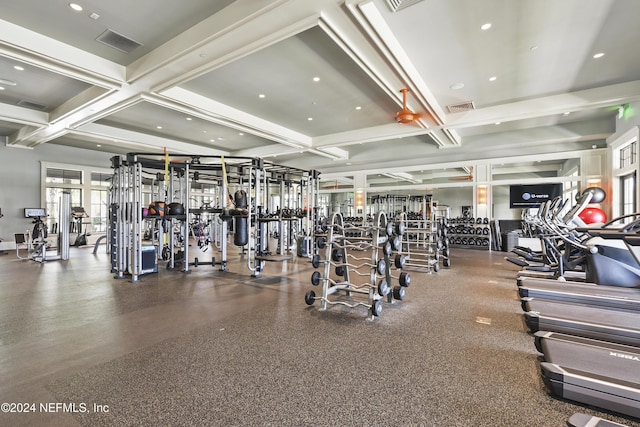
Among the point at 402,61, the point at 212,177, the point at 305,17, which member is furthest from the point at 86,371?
the point at 212,177

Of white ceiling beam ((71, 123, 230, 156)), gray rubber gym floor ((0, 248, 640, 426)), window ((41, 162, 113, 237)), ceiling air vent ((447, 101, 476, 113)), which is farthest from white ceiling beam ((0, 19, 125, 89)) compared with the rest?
ceiling air vent ((447, 101, 476, 113))

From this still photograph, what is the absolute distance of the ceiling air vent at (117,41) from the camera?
173 inches

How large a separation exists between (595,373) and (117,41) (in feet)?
22.0

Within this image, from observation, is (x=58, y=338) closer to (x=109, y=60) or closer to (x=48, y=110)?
(x=109, y=60)

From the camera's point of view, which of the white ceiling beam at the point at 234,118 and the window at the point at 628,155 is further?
the window at the point at 628,155

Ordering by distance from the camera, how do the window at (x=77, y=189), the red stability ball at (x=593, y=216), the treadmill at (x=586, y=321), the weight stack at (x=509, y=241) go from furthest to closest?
1. the window at (x=77, y=189)
2. the weight stack at (x=509, y=241)
3. the red stability ball at (x=593, y=216)
4. the treadmill at (x=586, y=321)

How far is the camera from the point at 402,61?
4641 mm

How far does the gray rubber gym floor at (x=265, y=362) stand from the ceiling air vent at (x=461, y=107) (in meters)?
4.62

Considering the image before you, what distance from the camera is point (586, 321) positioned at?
2428 millimetres

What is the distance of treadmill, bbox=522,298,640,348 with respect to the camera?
223cm

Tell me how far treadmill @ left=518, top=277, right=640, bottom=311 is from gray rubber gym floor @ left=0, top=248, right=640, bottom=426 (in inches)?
14.7

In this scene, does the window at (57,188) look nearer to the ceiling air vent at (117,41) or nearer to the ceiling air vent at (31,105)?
the ceiling air vent at (31,105)

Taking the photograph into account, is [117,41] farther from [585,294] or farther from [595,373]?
[585,294]

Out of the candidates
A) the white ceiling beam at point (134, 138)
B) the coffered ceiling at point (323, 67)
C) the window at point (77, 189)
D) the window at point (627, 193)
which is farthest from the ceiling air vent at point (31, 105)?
the window at point (627, 193)
